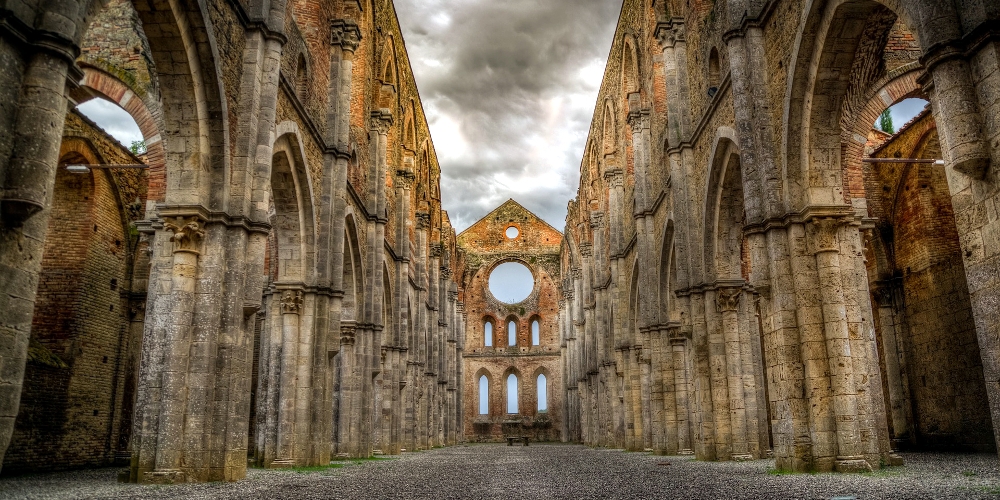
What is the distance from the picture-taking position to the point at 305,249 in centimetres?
1567

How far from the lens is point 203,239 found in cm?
1045

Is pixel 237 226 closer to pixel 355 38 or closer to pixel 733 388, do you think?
pixel 355 38

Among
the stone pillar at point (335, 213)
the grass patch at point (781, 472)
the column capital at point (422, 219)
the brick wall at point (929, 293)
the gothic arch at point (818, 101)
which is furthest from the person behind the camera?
the column capital at point (422, 219)

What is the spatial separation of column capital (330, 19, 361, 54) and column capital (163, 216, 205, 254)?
877 centimetres

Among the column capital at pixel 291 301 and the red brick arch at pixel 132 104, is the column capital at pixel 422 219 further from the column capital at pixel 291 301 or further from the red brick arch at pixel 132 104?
the red brick arch at pixel 132 104

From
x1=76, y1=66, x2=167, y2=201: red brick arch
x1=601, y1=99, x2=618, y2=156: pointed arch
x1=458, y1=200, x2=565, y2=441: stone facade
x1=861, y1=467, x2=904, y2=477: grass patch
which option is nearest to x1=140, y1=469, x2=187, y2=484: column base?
x1=76, y1=66, x2=167, y2=201: red brick arch

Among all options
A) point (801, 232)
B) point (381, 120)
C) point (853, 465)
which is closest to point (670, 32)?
point (801, 232)

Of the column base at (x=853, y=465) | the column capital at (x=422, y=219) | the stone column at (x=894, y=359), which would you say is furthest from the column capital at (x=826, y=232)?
the column capital at (x=422, y=219)

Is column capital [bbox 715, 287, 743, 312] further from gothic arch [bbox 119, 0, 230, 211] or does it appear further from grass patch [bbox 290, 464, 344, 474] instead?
gothic arch [bbox 119, 0, 230, 211]

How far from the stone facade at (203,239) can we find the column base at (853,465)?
844 cm

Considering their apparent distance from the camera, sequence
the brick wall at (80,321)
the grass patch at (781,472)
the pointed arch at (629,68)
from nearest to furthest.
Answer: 1. the grass patch at (781,472)
2. the brick wall at (80,321)
3. the pointed arch at (629,68)

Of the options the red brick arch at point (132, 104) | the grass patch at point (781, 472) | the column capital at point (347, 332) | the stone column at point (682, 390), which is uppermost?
the red brick arch at point (132, 104)

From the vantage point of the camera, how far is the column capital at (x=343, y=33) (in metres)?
17.8

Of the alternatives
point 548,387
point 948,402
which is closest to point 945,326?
point 948,402
